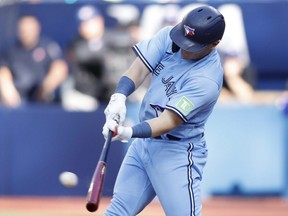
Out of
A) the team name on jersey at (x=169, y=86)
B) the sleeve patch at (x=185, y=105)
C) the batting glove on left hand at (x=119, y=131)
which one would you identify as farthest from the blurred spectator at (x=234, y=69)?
the batting glove on left hand at (x=119, y=131)

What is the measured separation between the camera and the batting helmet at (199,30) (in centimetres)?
656

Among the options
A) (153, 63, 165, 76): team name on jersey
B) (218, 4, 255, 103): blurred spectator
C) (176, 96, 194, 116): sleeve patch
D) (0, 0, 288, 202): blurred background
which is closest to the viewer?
(176, 96, 194, 116): sleeve patch

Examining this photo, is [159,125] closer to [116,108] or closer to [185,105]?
[185,105]

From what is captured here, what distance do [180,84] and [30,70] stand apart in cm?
606

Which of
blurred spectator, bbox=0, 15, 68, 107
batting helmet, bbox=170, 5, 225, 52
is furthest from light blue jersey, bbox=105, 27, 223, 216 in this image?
blurred spectator, bbox=0, 15, 68, 107

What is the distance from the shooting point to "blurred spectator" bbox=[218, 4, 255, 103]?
1259 centimetres

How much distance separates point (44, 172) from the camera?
11852mm

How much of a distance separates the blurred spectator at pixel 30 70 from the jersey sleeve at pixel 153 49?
561 cm

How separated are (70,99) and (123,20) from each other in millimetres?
1437

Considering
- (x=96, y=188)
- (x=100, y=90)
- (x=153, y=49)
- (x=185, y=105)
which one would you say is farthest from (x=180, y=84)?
(x=100, y=90)

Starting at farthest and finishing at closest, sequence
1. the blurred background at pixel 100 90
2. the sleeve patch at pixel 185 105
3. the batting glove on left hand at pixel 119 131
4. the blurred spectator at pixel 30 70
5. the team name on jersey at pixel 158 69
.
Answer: the blurred spectator at pixel 30 70 → the blurred background at pixel 100 90 → the team name on jersey at pixel 158 69 → the sleeve patch at pixel 185 105 → the batting glove on left hand at pixel 119 131

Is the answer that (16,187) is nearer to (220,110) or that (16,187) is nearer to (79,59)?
(79,59)

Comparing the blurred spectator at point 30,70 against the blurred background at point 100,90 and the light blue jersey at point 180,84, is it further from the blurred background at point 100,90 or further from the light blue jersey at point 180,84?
the light blue jersey at point 180,84

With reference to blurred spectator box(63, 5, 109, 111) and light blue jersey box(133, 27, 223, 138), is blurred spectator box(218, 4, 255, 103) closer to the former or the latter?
blurred spectator box(63, 5, 109, 111)
